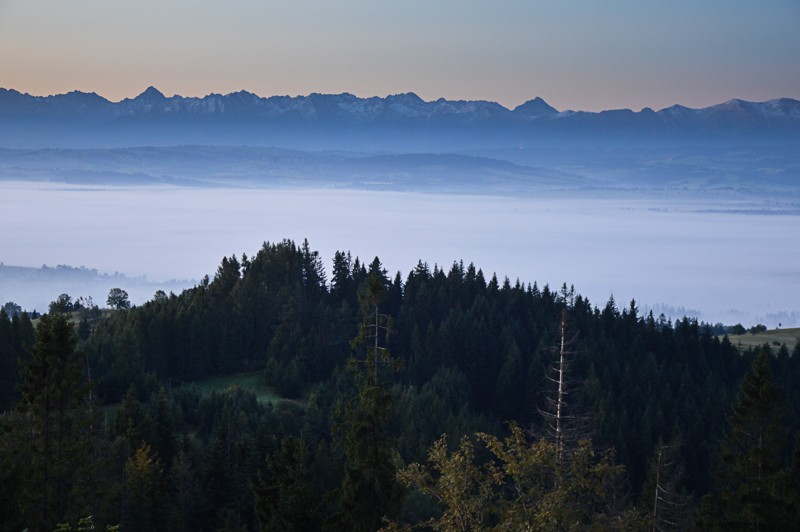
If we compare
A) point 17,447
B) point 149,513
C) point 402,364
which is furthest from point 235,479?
point 402,364

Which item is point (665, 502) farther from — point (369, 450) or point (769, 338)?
point (769, 338)

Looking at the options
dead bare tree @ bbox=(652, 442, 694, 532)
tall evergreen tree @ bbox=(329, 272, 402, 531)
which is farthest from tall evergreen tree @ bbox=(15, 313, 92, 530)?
dead bare tree @ bbox=(652, 442, 694, 532)

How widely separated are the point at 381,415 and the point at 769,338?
123216 millimetres

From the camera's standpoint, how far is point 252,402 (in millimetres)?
68375

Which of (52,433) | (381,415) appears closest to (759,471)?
(381,415)

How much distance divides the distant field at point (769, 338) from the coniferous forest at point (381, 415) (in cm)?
454

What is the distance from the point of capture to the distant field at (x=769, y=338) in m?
128

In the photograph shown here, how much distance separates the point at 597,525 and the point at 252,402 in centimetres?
5095

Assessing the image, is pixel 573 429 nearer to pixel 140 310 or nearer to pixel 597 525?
pixel 597 525

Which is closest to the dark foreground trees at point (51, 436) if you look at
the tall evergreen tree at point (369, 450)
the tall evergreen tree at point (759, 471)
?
the tall evergreen tree at point (369, 450)

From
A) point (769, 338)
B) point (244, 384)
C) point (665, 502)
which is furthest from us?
point (769, 338)

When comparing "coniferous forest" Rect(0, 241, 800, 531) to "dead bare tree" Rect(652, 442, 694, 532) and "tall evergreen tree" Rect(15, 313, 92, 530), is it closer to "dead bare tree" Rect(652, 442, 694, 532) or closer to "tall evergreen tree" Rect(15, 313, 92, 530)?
"tall evergreen tree" Rect(15, 313, 92, 530)

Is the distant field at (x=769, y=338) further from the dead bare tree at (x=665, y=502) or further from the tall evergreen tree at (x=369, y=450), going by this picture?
the tall evergreen tree at (x=369, y=450)

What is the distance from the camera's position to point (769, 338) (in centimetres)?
13788
